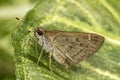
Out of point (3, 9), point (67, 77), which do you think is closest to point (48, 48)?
point (67, 77)

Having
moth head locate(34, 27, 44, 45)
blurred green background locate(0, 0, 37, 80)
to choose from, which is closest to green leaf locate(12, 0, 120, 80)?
moth head locate(34, 27, 44, 45)

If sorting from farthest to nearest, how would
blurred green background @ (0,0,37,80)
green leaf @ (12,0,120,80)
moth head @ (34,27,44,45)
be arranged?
blurred green background @ (0,0,37,80)
moth head @ (34,27,44,45)
green leaf @ (12,0,120,80)

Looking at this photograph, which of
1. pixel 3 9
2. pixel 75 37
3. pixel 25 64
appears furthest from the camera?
pixel 3 9

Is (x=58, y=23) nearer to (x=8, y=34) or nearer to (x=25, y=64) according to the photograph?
(x=25, y=64)

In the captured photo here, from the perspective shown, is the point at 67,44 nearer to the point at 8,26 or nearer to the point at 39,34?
the point at 39,34

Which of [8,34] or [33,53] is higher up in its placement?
[8,34]

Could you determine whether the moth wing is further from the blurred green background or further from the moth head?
the blurred green background

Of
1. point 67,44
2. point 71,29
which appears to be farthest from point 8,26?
point 67,44

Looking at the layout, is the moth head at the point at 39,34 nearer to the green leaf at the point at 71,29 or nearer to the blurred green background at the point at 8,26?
the green leaf at the point at 71,29
